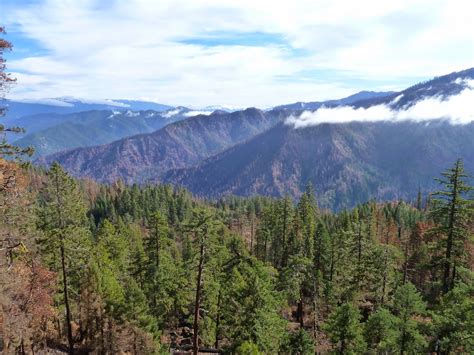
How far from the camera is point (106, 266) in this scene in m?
46.1

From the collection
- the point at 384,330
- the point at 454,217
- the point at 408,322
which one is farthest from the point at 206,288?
the point at 454,217

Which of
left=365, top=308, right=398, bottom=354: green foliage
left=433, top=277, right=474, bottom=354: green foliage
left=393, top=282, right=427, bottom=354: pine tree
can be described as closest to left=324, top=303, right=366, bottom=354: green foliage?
left=365, top=308, right=398, bottom=354: green foliage

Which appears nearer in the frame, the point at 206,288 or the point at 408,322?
the point at 408,322

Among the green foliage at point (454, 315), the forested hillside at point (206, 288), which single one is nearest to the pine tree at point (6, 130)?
the forested hillside at point (206, 288)

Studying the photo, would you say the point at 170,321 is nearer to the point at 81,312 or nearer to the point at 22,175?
the point at 81,312

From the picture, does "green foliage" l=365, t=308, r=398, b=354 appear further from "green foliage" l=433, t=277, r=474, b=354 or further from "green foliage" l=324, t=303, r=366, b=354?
"green foliage" l=433, t=277, r=474, b=354

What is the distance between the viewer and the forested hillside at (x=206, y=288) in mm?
23219

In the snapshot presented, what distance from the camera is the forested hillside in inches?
914

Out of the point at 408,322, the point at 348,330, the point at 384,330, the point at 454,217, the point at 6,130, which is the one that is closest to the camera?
the point at 6,130

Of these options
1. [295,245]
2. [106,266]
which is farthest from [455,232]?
[295,245]

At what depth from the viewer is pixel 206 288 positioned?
1572 inches

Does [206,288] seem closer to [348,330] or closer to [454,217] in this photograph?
[348,330]

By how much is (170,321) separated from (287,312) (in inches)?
658

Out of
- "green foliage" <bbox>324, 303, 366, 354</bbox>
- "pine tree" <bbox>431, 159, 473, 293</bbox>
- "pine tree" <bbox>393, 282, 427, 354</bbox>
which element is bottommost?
"green foliage" <bbox>324, 303, 366, 354</bbox>
